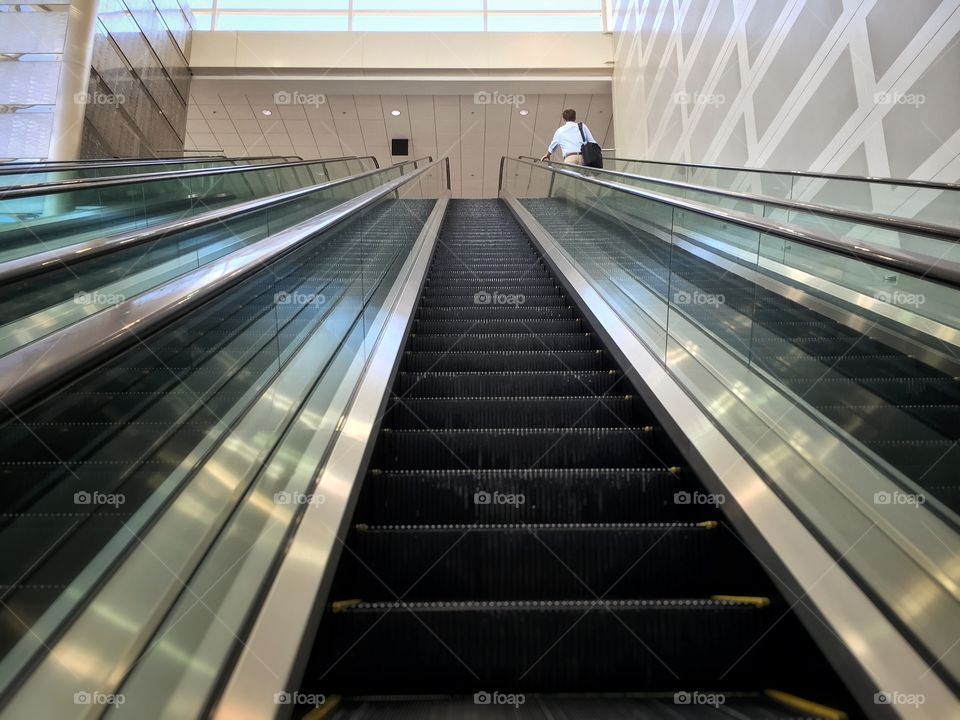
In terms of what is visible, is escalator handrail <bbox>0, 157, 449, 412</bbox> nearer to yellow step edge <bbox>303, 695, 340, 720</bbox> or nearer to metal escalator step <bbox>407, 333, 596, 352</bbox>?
yellow step edge <bbox>303, 695, 340, 720</bbox>

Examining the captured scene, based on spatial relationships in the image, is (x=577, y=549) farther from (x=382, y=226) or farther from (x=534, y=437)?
(x=382, y=226)

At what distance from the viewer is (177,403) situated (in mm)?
1758

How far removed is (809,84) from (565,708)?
623 cm

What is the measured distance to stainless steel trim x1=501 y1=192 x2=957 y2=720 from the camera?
4.48 ft

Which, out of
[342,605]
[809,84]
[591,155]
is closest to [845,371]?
[342,605]

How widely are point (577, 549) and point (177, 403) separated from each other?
1270 mm

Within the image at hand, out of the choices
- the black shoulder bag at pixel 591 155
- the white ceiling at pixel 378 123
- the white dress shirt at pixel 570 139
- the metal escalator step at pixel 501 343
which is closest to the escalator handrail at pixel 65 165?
the metal escalator step at pixel 501 343

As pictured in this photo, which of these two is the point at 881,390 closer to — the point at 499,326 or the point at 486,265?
the point at 499,326

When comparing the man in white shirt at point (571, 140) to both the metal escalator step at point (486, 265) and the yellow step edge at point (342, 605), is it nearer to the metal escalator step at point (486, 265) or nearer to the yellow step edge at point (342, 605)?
the metal escalator step at point (486, 265)

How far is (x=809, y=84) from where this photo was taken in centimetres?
604

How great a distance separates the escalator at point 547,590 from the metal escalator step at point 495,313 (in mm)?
1741

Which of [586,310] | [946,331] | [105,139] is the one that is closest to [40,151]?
[105,139]

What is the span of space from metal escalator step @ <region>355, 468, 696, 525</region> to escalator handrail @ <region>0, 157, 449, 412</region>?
96 centimetres

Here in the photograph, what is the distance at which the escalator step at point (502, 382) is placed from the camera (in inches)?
140
